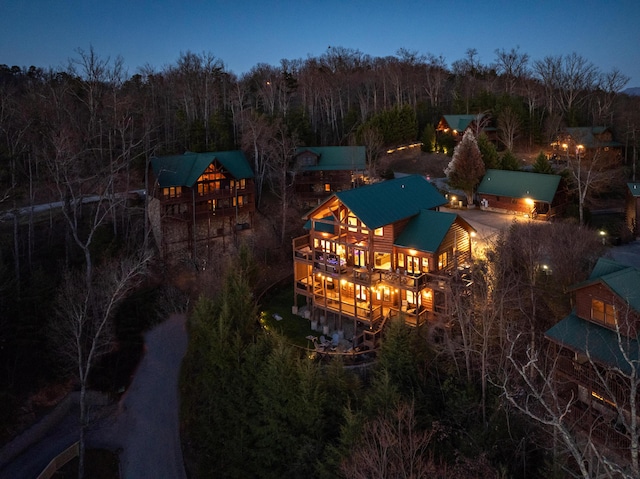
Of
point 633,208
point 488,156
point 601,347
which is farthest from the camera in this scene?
point 488,156

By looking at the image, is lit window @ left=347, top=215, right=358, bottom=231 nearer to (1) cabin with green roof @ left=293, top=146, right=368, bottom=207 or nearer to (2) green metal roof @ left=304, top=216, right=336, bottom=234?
(2) green metal roof @ left=304, top=216, right=336, bottom=234

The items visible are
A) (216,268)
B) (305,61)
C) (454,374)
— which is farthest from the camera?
(305,61)

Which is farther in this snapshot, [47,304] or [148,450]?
[47,304]

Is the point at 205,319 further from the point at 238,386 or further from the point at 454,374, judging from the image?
the point at 454,374

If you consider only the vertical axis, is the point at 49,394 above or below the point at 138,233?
below

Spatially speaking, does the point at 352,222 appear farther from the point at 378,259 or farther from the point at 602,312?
the point at 602,312

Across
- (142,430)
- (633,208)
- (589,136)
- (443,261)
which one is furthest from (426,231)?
(589,136)

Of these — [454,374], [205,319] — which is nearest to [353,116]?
[205,319]
